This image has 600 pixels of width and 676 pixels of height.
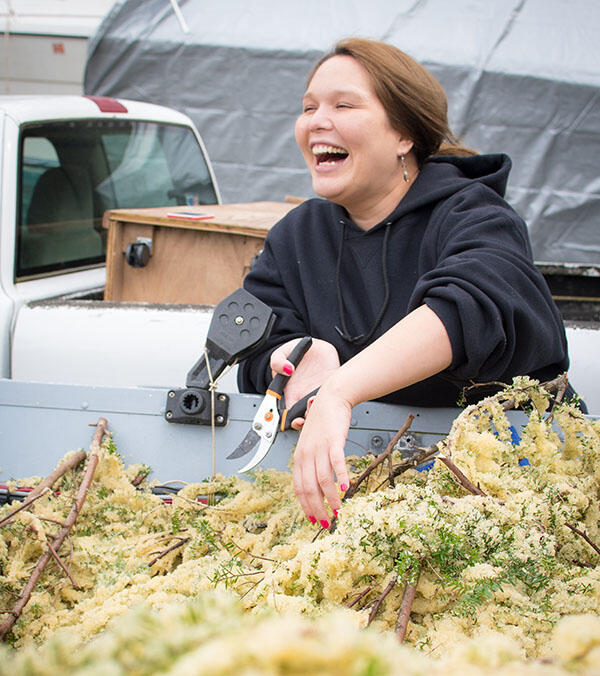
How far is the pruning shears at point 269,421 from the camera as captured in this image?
68.9 inches

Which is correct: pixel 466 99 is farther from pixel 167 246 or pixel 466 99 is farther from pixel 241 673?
pixel 241 673

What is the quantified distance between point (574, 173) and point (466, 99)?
1.25m

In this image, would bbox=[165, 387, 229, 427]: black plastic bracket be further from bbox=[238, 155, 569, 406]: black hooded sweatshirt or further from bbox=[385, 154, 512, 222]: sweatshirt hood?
bbox=[385, 154, 512, 222]: sweatshirt hood

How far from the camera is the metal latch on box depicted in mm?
1902

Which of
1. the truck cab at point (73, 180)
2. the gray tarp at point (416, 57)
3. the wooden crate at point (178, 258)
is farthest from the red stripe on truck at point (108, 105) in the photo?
the gray tarp at point (416, 57)

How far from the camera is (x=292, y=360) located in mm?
1919

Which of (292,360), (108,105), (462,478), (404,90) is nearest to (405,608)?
(462,478)

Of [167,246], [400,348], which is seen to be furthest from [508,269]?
[167,246]

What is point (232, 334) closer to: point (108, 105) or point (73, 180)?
point (73, 180)

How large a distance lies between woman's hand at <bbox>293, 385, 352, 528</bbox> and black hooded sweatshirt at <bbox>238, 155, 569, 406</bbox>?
0.33 meters

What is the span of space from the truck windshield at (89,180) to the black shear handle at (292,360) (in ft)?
4.90

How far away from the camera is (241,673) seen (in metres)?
0.44

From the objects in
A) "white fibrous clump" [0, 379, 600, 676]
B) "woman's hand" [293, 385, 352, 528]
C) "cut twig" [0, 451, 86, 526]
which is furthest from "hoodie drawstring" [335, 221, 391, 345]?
"cut twig" [0, 451, 86, 526]

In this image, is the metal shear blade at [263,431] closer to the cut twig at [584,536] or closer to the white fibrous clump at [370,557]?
the white fibrous clump at [370,557]
